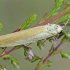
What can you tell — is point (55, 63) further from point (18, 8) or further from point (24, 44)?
point (24, 44)

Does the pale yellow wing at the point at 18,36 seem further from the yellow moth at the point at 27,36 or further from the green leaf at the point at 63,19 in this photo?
the green leaf at the point at 63,19

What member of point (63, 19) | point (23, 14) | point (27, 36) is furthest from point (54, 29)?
point (23, 14)

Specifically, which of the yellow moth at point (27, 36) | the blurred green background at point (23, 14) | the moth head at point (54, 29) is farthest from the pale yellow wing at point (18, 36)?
the blurred green background at point (23, 14)

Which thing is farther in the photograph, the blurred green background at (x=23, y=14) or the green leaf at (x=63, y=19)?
the blurred green background at (x=23, y=14)

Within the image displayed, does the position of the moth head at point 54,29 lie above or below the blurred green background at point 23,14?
above

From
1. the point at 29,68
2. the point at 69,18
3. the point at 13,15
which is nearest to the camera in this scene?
the point at 69,18

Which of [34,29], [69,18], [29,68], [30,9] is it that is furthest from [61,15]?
[30,9]

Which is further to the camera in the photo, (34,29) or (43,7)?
(43,7)

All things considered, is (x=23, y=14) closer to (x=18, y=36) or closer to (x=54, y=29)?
(x=54, y=29)
